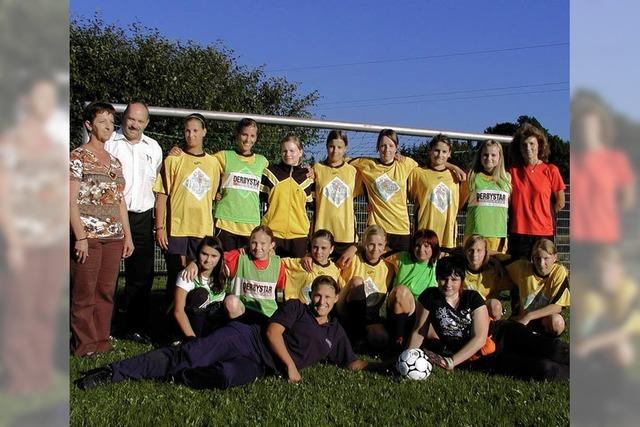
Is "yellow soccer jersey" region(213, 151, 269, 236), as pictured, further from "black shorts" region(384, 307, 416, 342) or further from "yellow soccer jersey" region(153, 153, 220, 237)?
"black shorts" region(384, 307, 416, 342)

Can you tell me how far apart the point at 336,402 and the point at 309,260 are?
1.92 metres

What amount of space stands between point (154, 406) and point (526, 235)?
401cm

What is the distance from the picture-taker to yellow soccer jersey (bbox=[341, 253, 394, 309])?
239 inches

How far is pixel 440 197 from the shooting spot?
6543mm

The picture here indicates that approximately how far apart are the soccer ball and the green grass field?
7 centimetres

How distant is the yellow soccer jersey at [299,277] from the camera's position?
19.2 ft

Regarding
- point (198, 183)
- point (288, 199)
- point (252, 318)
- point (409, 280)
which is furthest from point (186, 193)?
point (409, 280)

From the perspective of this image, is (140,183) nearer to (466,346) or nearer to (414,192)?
(414,192)

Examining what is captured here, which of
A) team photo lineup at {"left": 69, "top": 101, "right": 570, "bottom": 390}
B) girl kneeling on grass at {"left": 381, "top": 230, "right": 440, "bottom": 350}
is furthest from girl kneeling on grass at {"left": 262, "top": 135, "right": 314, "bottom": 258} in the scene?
girl kneeling on grass at {"left": 381, "top": 230, "right": 440, "bottom": 350}

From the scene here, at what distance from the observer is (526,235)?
6.47m

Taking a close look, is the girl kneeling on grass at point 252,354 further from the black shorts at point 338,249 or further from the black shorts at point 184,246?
the black shorts at point 184,246

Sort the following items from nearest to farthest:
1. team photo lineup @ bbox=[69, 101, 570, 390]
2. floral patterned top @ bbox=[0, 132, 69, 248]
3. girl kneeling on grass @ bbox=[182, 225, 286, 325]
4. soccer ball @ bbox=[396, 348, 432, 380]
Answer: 1. floral patterned top @ bbox=[0, 132, 69, 248]
2. soccer ball @ bbox=[396, 348, 432, 380]
3. team photo lineup @ bbox=[69, 101, 570, 390]
4. girl kneeling on grass @ bbox=[182, 225, 286, 325]

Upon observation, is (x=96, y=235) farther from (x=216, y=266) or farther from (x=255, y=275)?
(x=255, y=275)

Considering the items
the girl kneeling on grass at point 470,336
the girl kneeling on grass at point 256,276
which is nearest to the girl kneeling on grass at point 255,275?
the girl kneeling on grass at point 256,276
